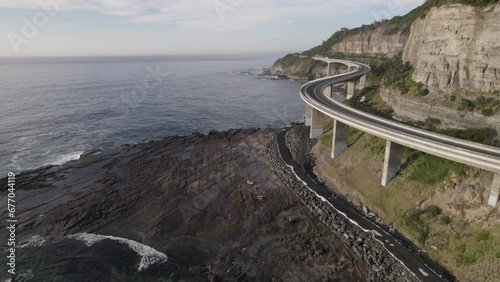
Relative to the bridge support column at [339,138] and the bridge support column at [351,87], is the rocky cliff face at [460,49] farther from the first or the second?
the bridge support column at [351,87]

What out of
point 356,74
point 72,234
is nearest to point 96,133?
point 72,234

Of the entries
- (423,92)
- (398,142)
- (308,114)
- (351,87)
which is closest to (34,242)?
(398,142)

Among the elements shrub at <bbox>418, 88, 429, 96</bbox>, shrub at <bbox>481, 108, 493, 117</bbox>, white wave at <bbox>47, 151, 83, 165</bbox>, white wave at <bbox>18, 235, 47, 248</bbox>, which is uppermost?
shrub at <bbox>418, 88, 429, 96</bbox>

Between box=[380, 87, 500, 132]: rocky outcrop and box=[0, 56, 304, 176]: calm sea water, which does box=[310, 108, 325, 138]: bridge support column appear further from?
box=[0, 56, 304, 176]: calm sea water

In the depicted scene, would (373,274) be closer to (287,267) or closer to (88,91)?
(287,267)

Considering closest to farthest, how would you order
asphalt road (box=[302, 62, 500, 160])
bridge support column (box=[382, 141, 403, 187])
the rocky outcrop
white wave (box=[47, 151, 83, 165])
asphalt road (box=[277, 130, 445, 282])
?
1. asphalt road (box=[277, 130, 445, 282])
2. asphalt road (box=[302, 62, 500, 160])
3. the rocky outcrop
4. bridge support column (box=[382, 141, 403, 187])
5. white wave (box=[47, 151, 83, 165])

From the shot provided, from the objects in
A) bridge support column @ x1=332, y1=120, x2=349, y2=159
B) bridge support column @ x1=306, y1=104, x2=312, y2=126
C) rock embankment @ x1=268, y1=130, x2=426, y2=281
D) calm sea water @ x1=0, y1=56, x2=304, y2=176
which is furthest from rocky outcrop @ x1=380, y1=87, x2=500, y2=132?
calm sea water @ x1=0, y1=56, x2=304, y2=176

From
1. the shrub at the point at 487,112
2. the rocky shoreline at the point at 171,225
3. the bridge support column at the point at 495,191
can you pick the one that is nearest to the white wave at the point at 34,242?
the rocky shoreline at the point at 171,225
